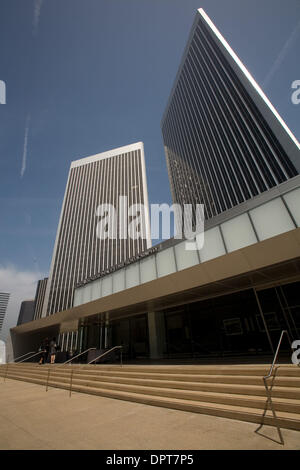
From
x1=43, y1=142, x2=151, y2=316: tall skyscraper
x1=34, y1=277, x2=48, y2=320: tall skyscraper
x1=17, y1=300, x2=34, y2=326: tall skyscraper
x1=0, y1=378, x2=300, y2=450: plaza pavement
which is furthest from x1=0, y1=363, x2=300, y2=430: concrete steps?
x1=17, y1=300, x2=34, y2=326: tall skyscraper

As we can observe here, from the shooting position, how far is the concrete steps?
4.14 meters

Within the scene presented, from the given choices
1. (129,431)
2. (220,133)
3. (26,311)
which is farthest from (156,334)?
(26,311)

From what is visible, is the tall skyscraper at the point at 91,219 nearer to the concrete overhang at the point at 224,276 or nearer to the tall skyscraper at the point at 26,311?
the concrete overhang at the point at 224,276

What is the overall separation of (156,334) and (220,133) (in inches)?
2743

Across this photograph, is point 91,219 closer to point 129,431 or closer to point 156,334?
point 156,334

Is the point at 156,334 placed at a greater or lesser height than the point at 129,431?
greater

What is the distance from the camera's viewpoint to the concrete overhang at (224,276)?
8.21m

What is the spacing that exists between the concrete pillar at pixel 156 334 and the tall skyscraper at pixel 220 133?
4850 cm

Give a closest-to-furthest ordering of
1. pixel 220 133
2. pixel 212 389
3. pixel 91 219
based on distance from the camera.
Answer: pixel 212 389 < pixel 220 133 < pixel 91 219

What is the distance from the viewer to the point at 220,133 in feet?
223

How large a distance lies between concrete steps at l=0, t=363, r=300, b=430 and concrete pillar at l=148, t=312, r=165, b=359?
755 cm

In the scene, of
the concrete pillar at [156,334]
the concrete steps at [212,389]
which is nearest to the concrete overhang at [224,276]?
the concrete pillar at [156,334]

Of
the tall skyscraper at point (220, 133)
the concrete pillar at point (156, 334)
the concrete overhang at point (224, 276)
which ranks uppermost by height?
the tall skyscraper at point (220, 133)
